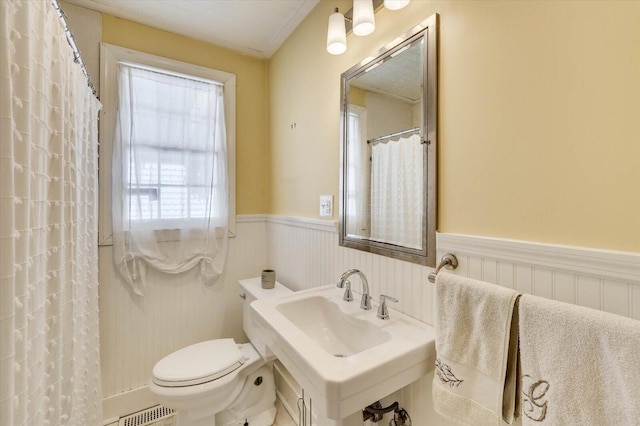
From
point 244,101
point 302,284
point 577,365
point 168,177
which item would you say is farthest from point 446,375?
point 244,101

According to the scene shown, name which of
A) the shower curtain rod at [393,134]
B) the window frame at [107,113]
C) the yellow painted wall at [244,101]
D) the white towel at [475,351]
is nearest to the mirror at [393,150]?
the shower curtain rod at [393,134]

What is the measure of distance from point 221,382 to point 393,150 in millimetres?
1413

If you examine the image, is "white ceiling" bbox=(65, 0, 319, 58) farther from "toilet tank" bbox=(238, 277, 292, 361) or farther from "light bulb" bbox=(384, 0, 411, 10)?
"toilet tank" bbox=(238, 277, 292, 361)

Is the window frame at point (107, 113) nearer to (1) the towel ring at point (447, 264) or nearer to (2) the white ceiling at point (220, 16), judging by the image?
(2) the white ceiling at point (220, 16)

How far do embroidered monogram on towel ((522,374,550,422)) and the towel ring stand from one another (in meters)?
0.33

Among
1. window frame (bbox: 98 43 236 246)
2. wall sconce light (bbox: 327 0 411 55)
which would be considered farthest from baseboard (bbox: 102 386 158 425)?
wall sconce light (bbox: 327 0 411 55)

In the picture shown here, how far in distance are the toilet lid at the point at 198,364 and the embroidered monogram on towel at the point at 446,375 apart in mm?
1130

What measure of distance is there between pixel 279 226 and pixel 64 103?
1.33 m

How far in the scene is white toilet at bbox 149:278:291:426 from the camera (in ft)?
4.38

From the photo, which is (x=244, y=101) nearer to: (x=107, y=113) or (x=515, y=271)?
(x=107, y=113)

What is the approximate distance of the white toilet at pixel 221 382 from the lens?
4.38 ft

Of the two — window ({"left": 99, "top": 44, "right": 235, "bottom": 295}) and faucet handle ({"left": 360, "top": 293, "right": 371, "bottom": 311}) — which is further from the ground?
window ({"left": 99, "top": 44, "right": 235, "bottom": 295})

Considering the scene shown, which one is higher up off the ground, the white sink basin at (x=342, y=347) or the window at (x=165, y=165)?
the window at (x=165, y=165)

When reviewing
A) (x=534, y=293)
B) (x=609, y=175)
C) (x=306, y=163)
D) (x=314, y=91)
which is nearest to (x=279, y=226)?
(x=306, y=163)
